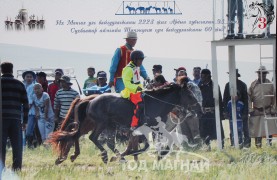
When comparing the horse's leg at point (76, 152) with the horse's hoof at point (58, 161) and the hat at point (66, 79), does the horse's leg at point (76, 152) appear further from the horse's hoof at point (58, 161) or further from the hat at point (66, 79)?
the hat at point (66, 79)

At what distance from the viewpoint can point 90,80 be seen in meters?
13.8

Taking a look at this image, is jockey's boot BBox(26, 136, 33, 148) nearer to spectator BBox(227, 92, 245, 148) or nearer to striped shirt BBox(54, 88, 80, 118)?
striped shirt BBox(54, 88, 80, 118)

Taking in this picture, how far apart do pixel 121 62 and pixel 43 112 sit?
3.37ft

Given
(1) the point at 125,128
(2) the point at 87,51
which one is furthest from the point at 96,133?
(2) the point at 87,51

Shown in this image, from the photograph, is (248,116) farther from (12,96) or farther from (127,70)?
(12,96)

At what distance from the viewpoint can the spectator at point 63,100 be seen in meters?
14.2

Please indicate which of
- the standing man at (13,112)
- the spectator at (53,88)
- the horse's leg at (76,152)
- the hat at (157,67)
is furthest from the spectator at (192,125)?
the standing man at (13,112)

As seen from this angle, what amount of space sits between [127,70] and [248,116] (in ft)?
4.13

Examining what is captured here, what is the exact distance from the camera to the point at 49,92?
1449cm

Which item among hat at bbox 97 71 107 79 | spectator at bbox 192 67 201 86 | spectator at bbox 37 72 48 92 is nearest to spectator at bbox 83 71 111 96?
hat at bbox 97 71 107 79

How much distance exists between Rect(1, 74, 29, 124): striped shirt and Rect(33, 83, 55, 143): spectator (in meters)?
0.30

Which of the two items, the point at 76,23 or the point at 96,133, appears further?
the point at 96,133

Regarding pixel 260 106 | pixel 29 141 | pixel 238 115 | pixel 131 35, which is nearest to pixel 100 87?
pixel 29 141

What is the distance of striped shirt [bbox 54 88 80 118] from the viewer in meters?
14.2
